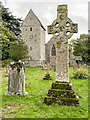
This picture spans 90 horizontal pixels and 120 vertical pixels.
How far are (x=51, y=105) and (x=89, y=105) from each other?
1551mm

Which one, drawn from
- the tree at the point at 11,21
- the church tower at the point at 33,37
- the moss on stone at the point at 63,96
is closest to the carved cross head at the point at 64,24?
the moss on stone at the point at 63,96

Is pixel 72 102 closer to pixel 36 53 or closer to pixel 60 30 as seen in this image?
pixel 60 30

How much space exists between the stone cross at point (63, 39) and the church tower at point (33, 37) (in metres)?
25.5

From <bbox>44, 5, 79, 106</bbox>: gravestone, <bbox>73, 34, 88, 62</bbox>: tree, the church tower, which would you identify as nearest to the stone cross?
<bbox>44, 5, 79, 106</bbox>: gravestone

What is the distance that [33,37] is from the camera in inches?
1224

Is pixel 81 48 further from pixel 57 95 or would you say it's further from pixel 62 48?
pixel 57 95

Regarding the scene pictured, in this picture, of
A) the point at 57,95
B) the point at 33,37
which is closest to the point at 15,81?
the point at 57,95

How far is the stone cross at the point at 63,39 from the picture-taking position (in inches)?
191

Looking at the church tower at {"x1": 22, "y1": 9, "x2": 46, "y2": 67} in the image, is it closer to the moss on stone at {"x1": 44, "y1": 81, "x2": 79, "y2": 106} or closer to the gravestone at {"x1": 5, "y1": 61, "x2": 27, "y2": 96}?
the gravestone at {"x1": 5, "y1": 61, "x2": 27, "y2": 96}

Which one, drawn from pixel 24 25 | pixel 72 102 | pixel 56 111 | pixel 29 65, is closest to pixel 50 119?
pixel 56 111

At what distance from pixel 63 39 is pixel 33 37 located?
27077 millimetres

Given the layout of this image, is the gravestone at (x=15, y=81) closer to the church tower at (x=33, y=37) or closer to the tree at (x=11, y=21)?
the tree at (x=11, y=21)

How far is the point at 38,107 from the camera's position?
4180mm

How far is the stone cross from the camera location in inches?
191
